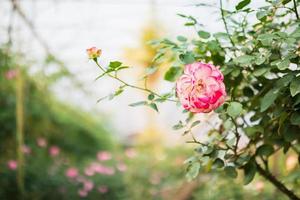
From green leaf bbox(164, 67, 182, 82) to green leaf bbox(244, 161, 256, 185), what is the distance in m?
0.26

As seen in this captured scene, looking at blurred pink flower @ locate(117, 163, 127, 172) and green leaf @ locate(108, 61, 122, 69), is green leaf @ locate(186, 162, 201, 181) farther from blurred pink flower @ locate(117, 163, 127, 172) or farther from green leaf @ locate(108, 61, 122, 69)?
blurred pink flower @ locate(117, 163, 127, 172)

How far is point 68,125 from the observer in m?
4.03

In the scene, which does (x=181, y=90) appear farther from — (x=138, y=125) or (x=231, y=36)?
(x=138, y=125)

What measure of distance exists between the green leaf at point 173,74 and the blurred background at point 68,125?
111cm

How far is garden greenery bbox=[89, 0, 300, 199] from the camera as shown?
857 millimetres

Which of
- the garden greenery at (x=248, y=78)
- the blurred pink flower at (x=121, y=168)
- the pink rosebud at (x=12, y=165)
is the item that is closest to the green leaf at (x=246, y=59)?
the garden greenery at (x=248, y=78)

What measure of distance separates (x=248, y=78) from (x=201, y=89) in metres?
0.29

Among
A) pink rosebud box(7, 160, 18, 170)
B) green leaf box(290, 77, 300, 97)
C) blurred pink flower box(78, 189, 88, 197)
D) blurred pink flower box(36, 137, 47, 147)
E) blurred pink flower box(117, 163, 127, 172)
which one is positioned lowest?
green leaf box(290, 77, 300, 97)

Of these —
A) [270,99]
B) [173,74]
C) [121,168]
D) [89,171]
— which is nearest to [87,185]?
[89,171]

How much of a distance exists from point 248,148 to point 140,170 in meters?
2.62

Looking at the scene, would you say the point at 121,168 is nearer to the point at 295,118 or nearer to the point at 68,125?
the point at 68,125

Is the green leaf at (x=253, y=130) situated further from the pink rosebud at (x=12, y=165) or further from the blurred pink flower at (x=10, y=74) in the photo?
the blurred pink flower at (x=10, y=74)

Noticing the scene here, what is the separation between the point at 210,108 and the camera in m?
0.80

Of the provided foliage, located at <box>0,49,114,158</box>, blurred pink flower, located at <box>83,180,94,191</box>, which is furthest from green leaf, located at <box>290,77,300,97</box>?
blurred pink flower, located at <box>83,180,94,191</box>
